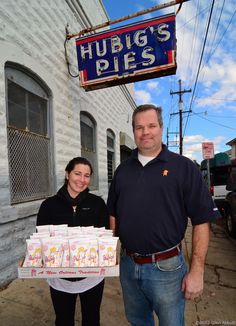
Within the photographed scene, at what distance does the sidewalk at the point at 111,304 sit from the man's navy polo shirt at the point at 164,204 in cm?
152

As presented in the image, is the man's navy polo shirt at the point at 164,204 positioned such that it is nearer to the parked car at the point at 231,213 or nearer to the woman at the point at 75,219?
the woman at the point at 75,219

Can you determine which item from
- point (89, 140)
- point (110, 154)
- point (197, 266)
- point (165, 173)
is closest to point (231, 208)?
point (89, 140)

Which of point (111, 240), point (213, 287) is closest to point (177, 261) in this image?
point (111, 240)

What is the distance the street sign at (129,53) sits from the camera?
4266mm

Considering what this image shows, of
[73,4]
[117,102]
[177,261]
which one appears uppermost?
[73,4]

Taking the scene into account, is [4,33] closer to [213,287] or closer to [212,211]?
[212,211]

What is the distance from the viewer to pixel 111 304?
3082mm

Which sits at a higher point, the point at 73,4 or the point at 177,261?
the point at 73,4

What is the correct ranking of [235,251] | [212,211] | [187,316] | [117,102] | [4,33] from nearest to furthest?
[212,211]
[187,316]
[4,33]
[235,251]
[117,102]

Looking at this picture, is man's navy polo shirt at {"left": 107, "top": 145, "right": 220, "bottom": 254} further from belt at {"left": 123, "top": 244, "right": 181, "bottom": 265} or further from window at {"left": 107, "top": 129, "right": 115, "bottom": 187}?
window at {"left": 107, "top": 129, "right": 115, "bottom": 187}

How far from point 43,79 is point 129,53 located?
1.62 metres

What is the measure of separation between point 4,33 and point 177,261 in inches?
140

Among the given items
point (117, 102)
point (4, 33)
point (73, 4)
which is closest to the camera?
point (4, 33)

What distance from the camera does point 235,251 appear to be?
17.3ft
